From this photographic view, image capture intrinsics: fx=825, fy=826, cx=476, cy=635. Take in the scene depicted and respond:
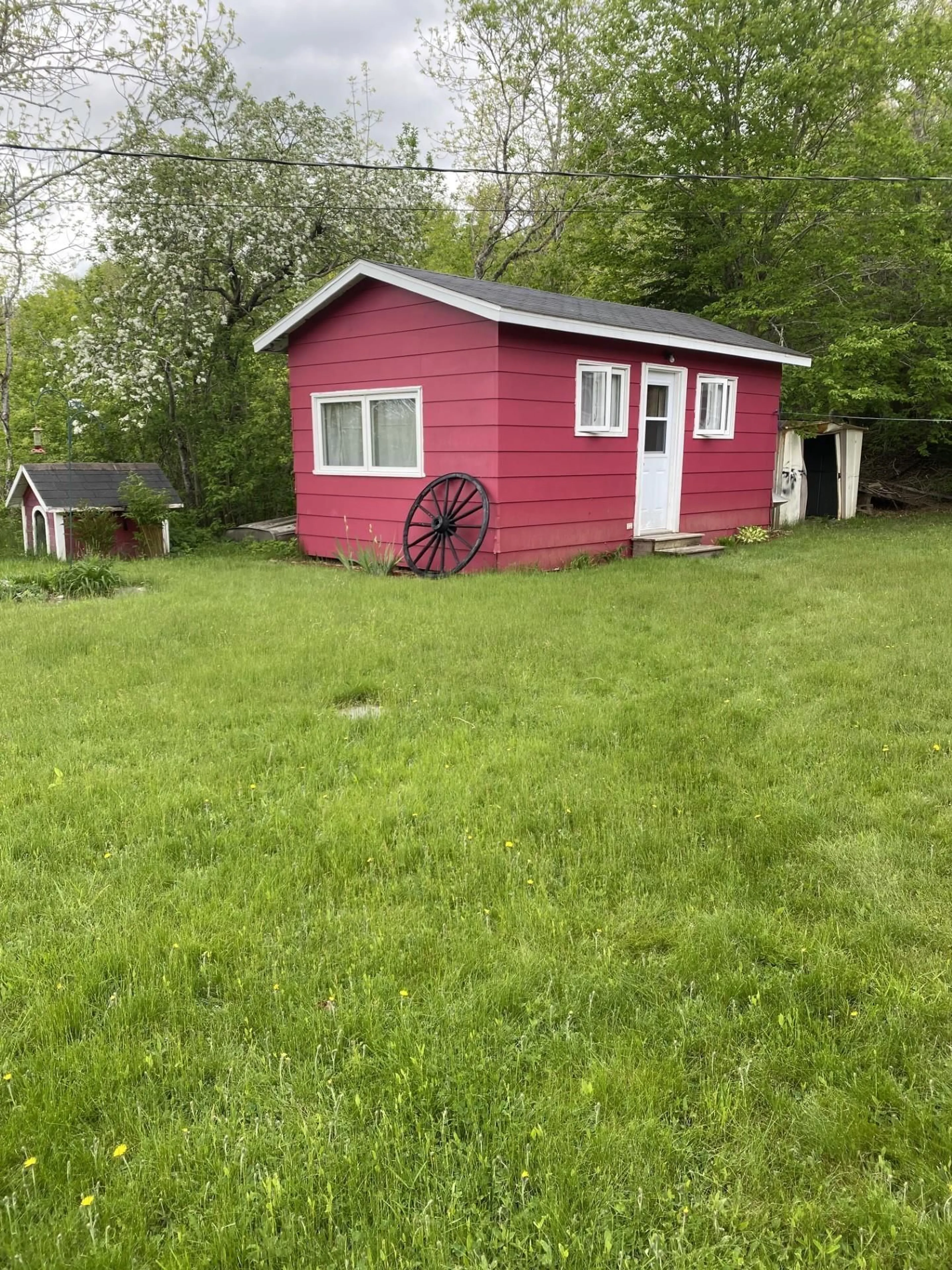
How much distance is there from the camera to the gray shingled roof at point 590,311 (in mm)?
8844

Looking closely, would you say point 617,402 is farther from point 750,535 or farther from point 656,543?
point 750,535

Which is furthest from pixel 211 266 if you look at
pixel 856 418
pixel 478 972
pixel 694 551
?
pixel 478 972

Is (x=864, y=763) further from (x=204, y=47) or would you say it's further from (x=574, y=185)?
(x=574, y=185)

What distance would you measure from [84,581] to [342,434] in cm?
399

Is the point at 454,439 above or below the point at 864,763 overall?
above

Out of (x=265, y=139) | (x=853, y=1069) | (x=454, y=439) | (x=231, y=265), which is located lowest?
(x=853, y=1069)

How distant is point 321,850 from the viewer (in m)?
2.94

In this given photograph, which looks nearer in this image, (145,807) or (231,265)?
(145,807)

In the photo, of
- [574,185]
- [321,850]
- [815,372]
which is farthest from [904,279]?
[321,850]

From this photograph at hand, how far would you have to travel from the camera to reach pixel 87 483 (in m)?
11.0

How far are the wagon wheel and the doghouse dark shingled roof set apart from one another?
380cm

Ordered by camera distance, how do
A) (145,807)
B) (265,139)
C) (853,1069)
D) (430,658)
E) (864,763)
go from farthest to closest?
(265,139) < (430,658) < (864,763) < (145,807) < (853,1069)

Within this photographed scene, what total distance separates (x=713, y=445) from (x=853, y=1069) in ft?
36.1

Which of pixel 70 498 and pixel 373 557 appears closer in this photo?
pixel 373 557
